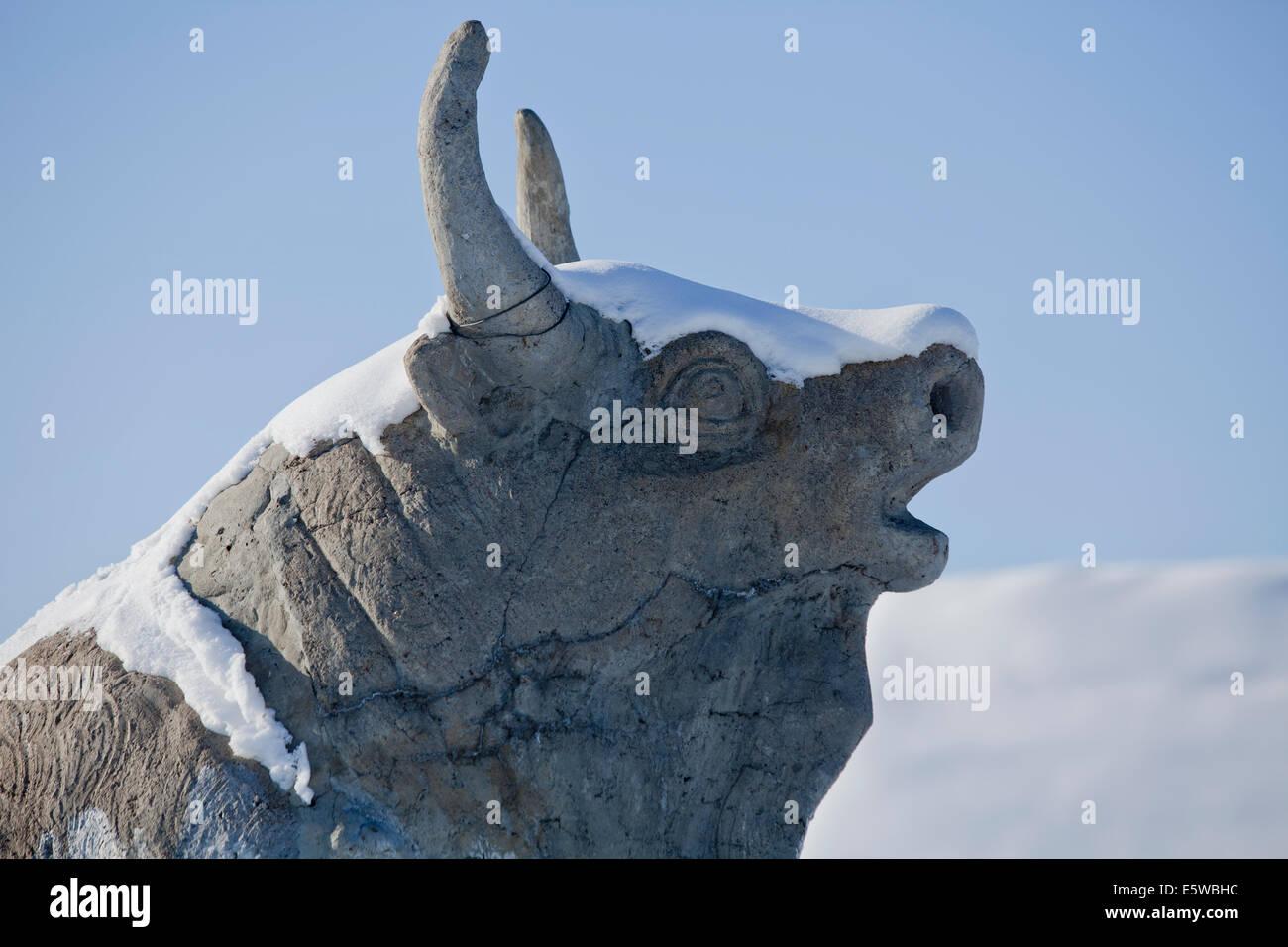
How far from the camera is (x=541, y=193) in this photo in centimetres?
578

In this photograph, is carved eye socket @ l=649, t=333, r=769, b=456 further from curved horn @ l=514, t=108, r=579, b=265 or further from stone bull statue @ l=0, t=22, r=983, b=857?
curved horn @ l=514, t=108, r=579, b=265

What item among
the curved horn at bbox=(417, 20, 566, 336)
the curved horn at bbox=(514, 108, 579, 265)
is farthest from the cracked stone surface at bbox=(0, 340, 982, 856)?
the curved horn at bbox=(514, 108, 579, 265)

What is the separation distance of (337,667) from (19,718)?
1.21m

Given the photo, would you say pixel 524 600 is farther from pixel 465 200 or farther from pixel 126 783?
pixel 126 783

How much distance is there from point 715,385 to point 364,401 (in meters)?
1.18

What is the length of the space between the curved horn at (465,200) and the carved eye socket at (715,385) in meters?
0.59

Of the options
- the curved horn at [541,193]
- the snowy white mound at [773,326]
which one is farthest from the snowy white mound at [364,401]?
the curved horn at [541,193]

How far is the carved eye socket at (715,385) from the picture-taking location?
4.91 metres

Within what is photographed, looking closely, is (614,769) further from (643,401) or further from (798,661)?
(643,401)

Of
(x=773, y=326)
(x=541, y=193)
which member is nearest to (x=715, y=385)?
(x=773, y=326)

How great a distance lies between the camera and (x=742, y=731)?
4992mm

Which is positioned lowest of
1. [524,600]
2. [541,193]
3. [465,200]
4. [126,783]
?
[126,783]
